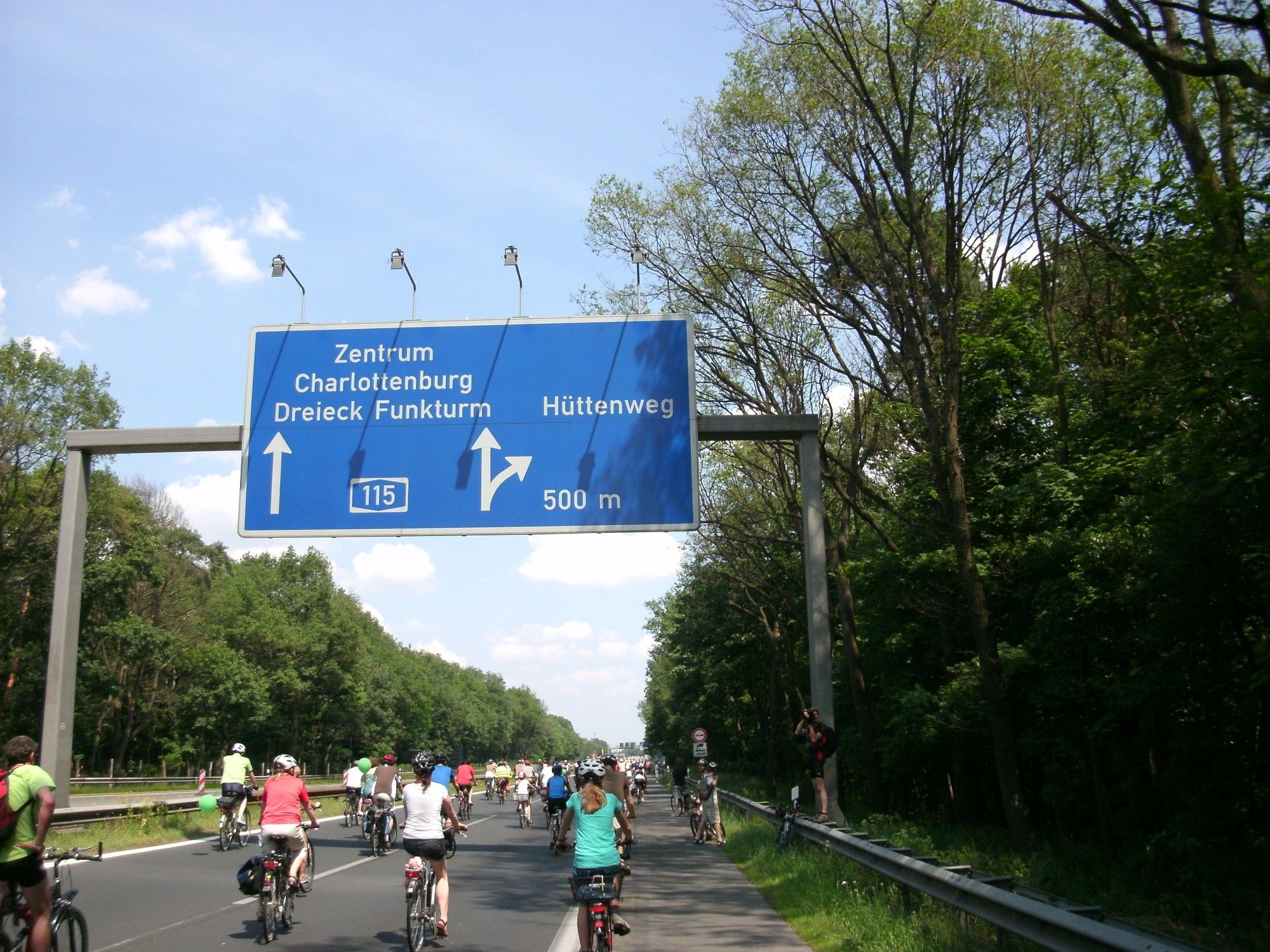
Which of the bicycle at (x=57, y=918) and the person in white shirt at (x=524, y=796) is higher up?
the bicycle at (x=57, y=918)

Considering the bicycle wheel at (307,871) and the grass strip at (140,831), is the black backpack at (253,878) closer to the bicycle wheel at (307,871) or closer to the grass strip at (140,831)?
the bicycle wheel at (307,871)

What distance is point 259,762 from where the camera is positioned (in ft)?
308

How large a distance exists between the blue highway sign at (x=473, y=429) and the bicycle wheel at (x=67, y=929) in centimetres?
713

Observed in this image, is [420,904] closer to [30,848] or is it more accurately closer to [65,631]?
[30,848]

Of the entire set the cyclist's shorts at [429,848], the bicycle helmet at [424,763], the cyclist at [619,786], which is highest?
the bicycle helmet at [424,763]

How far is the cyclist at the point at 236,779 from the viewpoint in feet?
70.5

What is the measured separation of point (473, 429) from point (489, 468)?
592 millimetres

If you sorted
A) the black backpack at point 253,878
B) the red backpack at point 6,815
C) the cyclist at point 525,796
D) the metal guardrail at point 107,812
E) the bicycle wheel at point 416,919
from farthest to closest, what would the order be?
the cyclist at point 525,796 → the metal guardrail at point 107,812 → the black backpack at point 253,878 → the bicycle wheel at point 416,919 → the red backpack at point 6,815

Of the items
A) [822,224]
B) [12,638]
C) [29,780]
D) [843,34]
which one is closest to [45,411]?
[12,638]

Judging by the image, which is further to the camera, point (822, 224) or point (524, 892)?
point (822, 224)

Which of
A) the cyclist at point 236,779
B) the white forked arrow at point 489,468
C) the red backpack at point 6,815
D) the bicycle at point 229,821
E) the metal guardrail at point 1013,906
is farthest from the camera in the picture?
the cyclist at point 236,779

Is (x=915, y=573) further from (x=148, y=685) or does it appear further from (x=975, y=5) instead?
(x=148, y=685)

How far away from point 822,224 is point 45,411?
1583 inches

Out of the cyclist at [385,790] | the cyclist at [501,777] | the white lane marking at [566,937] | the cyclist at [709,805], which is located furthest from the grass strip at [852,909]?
the cyclist at [501,777]
